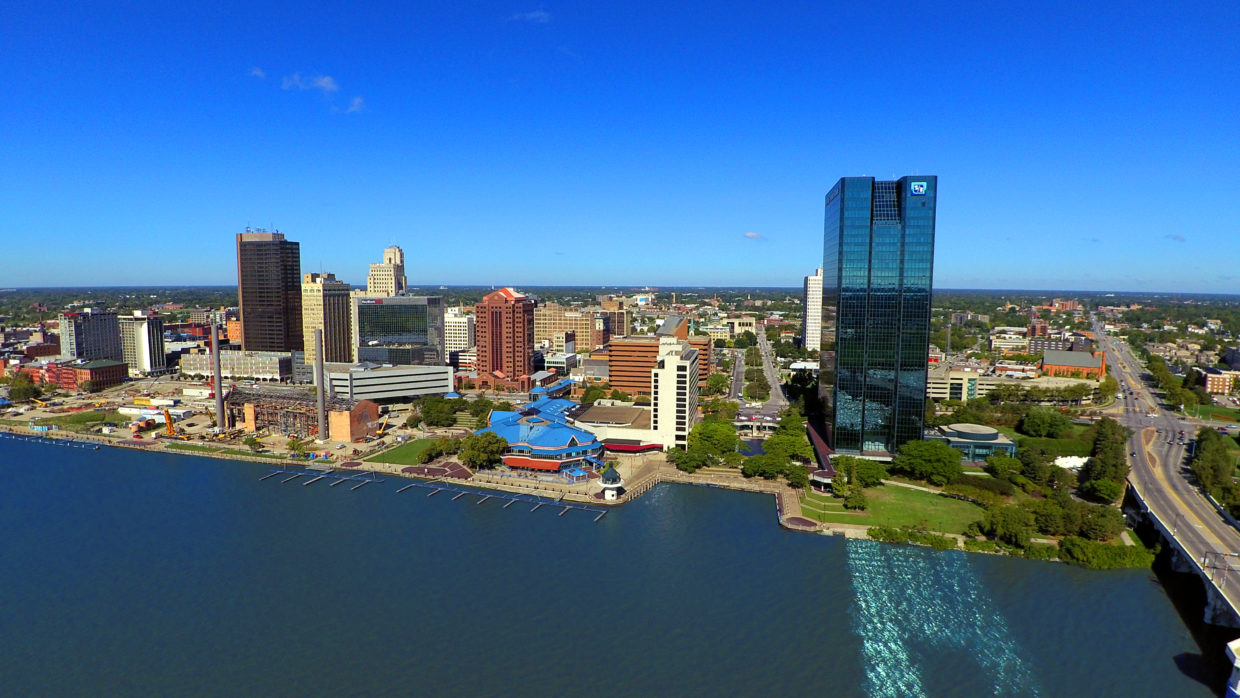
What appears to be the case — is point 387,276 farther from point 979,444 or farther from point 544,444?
point 979,444

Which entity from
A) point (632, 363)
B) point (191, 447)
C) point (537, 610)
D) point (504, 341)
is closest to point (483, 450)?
point (537, 610)

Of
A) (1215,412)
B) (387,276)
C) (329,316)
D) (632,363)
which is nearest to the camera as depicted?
(1215,412)

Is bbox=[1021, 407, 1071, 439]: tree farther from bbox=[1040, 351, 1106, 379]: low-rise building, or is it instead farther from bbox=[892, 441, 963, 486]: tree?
bbox=[1040, 351, 1106, 379]: low-rise building

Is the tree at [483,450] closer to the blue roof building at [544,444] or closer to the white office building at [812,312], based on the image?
the blue roof building at [544,444]

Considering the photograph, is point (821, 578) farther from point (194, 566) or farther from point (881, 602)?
point (194, 566)

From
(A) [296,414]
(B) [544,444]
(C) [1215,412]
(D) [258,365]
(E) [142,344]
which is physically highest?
(E) [142,344]

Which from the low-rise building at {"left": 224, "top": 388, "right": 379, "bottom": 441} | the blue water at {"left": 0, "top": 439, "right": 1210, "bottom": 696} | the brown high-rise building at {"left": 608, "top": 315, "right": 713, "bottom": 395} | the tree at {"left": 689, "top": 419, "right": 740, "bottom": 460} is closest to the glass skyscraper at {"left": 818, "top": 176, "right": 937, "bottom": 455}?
the tree at {"left": 689, "top": 419, "right": 740, "bottom": 460}

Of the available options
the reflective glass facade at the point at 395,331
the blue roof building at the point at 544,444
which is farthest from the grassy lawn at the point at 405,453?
the reflective glass facade at the point at 395,331
